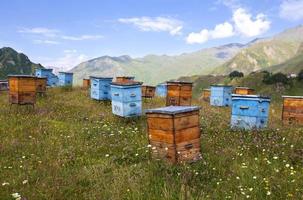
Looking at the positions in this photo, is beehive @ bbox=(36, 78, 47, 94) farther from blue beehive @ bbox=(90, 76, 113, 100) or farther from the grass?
the grass

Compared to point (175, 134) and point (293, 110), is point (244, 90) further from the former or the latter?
point (175, 134)

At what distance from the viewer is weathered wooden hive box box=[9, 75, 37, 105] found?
19703mm

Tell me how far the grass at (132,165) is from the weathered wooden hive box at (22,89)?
3.14 meters

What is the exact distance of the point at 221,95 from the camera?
109 feet

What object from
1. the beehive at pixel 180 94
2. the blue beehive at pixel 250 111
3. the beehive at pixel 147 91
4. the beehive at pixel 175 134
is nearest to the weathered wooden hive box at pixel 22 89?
the beehive at pixel 180 94

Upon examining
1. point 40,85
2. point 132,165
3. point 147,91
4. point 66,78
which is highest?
point 66,78

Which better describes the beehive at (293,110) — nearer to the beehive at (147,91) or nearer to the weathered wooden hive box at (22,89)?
the beehive at (147,91)

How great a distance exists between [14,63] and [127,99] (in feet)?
480

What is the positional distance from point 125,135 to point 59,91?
19267 millimetres

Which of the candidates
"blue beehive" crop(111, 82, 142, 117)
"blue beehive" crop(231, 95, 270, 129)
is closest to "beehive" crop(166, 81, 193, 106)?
"blue beehive" crop(111, 82, 142, 117)

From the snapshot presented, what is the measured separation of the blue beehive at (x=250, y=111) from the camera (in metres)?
15.8

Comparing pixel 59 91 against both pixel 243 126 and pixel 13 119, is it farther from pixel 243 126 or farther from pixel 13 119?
pixel 243 126

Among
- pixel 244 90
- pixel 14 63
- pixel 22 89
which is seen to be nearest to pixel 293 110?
pixel 244 90

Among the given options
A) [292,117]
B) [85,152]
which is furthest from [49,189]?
[292,117]
